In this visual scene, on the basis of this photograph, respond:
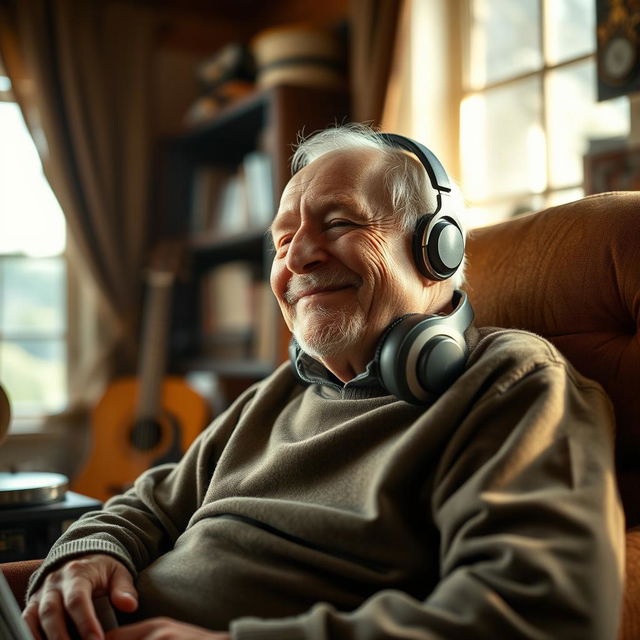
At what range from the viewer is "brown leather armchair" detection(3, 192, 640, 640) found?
1066 mm

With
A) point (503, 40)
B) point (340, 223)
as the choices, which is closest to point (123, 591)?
point (340, 223)

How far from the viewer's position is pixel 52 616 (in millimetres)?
1014

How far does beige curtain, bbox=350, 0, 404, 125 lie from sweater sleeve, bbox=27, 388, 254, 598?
4.50 ft

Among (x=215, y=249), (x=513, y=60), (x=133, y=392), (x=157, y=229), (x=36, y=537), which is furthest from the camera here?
(x=157, y=229)

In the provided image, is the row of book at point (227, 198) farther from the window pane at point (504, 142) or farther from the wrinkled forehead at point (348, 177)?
the wrinkled forehead at point (348, 177)

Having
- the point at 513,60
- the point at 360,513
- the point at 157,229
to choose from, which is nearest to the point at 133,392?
the point at 157,229

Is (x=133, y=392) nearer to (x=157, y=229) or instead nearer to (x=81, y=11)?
(x=157, y=229)

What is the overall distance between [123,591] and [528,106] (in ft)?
5.91

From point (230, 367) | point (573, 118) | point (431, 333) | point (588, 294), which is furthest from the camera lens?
point (230, 367)

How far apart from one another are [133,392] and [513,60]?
1.74 metres

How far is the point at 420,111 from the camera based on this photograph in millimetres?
2426

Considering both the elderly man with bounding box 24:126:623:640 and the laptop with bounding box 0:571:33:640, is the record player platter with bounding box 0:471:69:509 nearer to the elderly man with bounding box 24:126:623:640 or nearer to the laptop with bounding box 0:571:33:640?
the elderly man with bounding box 24:126:623:640

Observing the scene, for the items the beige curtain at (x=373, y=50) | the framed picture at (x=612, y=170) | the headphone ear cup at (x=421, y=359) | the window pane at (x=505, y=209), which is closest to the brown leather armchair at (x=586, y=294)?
the headphone ear cup at (x=421, y=359)

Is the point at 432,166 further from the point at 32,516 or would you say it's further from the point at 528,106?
the point at 528,106
